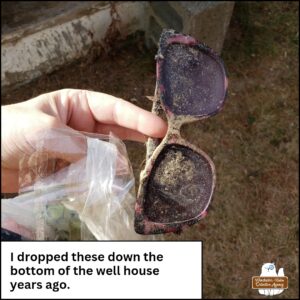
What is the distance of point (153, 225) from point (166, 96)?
24 centimetres

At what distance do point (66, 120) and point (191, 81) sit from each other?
1.23 feet

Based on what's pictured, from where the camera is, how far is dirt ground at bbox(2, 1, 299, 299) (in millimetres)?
1566

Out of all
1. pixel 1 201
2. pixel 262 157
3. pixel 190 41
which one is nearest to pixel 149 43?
pixel 262 157

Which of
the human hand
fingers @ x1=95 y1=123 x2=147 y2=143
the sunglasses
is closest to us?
the sunglasses

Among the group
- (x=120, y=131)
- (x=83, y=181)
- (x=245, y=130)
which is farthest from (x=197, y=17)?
(x=83, y=181)

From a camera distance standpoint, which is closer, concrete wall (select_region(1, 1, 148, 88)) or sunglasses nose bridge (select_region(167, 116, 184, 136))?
sunglasses nose bridge (select_region(167, 116, 184, 136))

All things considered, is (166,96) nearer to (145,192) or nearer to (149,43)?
(145,192)

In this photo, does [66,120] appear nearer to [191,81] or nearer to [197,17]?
[191,81]

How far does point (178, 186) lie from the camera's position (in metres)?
0.90

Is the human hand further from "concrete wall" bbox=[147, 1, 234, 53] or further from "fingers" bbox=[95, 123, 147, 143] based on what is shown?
"concrete wall" bbox=[147, 1, 234, 53]

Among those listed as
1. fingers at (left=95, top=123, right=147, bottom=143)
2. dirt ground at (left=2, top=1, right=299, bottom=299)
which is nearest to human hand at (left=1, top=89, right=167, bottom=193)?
fingers at (left=95, top=123, right=147, bottom=143)

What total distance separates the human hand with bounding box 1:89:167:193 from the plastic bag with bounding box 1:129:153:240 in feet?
0.09

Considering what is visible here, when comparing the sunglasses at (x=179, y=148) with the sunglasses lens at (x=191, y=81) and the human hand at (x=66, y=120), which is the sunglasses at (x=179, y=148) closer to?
the sunglasses lens at (x=191, y=81)

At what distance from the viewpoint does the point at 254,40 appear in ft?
7.23
